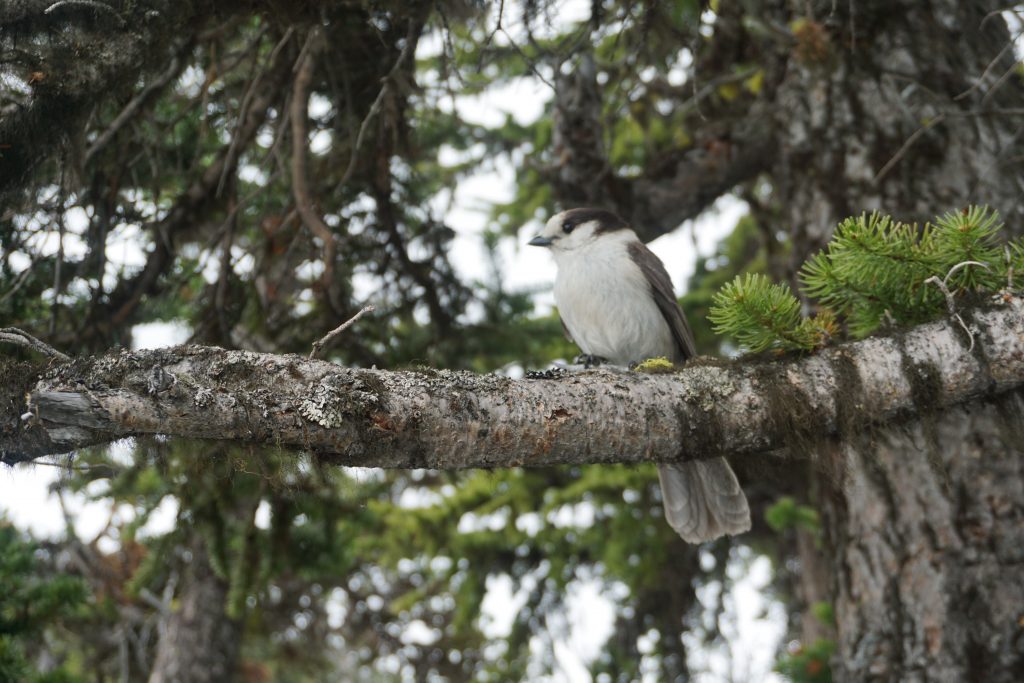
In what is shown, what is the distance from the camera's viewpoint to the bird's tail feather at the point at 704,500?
3861 millimetres

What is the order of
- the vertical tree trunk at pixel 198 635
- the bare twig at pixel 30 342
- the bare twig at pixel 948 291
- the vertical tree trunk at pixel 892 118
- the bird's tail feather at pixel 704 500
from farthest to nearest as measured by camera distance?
the vertical tree trunk at pixel 198 635 < the vertical tree trunk at pixel 892 118 < the bird's tail feather at pixel 704 500 < the bare twig at pixel 948 291 < the bare twig at pixel 30 342

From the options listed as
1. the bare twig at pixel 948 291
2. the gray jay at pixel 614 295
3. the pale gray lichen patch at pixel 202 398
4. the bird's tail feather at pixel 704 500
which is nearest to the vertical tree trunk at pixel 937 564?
the bird's tail feather at pixel 704 500

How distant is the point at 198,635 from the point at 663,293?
3573 millimetres

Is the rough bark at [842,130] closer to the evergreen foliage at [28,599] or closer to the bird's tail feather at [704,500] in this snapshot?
the bird's tail feather at [704,500]

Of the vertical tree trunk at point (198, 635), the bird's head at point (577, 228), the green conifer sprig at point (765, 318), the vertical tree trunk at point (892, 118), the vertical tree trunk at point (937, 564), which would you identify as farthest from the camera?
the vertical tree trunk at point (198, 635)

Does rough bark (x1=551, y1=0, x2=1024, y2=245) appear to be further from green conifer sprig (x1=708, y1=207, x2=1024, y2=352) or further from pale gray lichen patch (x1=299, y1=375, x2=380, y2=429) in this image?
pale gray lichen patch (x1=299, y1=375, x2=380, y2=429)

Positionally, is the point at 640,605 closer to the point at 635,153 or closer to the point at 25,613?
the point at 635,153

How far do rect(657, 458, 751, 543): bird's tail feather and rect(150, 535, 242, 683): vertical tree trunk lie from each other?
10.3 feet

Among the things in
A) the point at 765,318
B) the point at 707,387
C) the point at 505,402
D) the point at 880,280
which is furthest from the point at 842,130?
the point at 505,402

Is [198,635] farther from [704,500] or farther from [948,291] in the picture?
[948,291]

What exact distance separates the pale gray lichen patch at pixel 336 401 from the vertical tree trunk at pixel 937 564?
6.96 ft

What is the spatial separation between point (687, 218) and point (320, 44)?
246 centimetres

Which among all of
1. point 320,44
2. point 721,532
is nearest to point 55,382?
point 320,44

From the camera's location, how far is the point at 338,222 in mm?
4758
